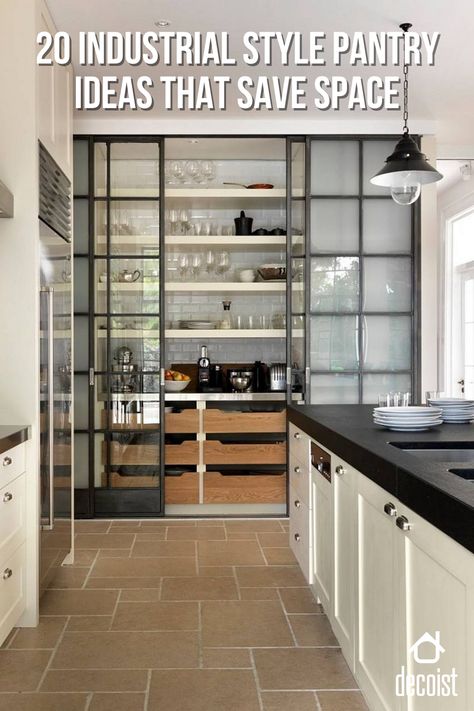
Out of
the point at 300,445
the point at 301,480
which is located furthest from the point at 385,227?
the point at 301,480

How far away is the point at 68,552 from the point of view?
418 cm

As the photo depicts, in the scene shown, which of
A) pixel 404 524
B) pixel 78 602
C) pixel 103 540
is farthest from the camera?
pixel 103 540

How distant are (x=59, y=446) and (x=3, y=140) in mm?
1481

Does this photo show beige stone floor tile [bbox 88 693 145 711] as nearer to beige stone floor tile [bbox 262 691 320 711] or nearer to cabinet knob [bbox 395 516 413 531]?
beige stone floor tile [bbox 262 691 320 711]

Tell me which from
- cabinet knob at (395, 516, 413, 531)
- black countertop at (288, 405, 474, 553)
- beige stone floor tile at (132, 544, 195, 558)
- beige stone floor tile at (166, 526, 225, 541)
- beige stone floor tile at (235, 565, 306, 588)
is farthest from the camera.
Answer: beige stone floor tile at (166, 526, 225, 541)

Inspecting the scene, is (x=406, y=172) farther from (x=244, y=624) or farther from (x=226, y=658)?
(x=226, y=658)

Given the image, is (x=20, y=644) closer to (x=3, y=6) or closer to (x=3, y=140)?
(x=3, y=140)

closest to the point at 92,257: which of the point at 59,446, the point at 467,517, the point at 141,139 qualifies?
the point at 141,139

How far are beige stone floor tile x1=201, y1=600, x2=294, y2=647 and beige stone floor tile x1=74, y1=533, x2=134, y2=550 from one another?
48.8 inches

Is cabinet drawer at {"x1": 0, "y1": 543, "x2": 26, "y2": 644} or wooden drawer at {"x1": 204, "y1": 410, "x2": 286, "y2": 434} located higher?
wooden drawer at {"x1": 204, "y1": 410, "x2": 286, "y2": 434}

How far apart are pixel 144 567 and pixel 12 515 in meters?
1.27

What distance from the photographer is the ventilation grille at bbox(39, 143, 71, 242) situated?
3.51 metres

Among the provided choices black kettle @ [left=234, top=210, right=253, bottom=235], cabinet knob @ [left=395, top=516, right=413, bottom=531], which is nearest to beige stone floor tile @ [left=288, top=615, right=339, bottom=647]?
cabinet knob @ [left=395, top=516, right=413, bottom=531]

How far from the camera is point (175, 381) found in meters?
5.73
